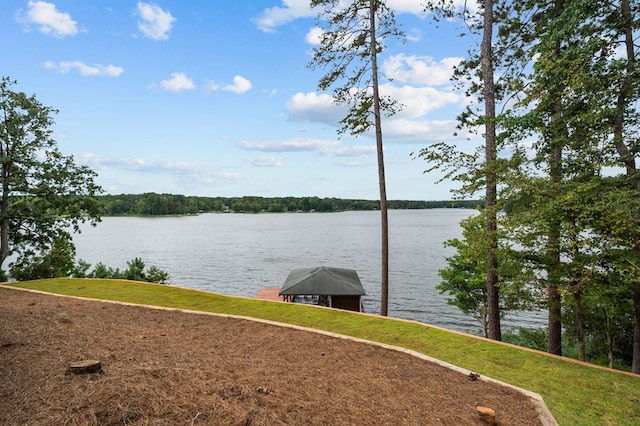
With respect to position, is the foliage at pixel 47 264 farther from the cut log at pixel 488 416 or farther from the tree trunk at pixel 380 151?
the cut log at pixel 488 416

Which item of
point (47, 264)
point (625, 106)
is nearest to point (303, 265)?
point (47, 264)

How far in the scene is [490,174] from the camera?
8406 millimetres

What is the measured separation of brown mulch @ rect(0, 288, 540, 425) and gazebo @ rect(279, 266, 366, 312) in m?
10.0

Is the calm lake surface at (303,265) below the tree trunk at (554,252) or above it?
below

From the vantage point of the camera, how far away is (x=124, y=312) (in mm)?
8289

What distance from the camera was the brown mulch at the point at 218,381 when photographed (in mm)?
3332

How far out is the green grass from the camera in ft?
16.3

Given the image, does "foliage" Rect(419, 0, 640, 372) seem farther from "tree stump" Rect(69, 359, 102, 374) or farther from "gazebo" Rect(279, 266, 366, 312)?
"gazebo" Rect(279, 266, 366, 312)

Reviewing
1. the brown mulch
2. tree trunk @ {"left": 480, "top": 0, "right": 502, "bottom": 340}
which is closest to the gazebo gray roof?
tree trunk @ {"left": 480, "top": 0, "right": 502, "bottom": 340}

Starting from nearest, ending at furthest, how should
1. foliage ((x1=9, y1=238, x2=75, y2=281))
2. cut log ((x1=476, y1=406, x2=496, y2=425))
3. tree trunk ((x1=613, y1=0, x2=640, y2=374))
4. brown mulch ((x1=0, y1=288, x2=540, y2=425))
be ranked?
brown mulch ((x1=0, y1=288, x2=540, y2=425))
cut log ((x1=476, y1=406, x2=496, y2=425))
tree trunk ((x1=613, y1=0, x2=640, y2=374))
foliage ((x1=9, y1=238, x2=75, y2=281))

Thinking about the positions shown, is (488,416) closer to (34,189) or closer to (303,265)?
(34,189)

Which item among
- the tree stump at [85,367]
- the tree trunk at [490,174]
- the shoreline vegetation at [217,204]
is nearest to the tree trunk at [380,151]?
the tree trunk at [490,174]

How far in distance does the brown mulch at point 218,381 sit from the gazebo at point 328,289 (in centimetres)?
1002

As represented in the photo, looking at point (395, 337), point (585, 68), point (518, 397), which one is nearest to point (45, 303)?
point (395, 337)
